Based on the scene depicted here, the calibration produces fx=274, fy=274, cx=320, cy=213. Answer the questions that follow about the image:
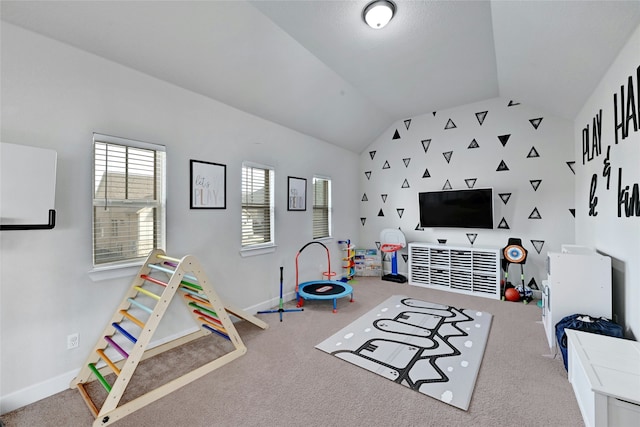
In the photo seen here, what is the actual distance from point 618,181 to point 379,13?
2.40m

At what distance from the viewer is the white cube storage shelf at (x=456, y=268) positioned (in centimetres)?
414

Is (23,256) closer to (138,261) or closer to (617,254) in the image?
(138,261)

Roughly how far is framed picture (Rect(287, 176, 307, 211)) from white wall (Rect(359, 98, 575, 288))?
5.97 feet

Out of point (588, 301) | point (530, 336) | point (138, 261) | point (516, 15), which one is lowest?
point (530, 336)

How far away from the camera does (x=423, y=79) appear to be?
3715mm

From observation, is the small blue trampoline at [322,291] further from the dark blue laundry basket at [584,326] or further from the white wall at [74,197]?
the dark blue laundry basket at [584,326]

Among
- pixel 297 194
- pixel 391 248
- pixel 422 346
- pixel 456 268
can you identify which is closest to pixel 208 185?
pixel 297 194

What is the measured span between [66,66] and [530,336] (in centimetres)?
480

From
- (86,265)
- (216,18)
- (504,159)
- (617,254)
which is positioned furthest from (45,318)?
(504,159)

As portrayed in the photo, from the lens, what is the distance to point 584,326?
2133mm

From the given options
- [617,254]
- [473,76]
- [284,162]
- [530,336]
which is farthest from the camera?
[284,162]

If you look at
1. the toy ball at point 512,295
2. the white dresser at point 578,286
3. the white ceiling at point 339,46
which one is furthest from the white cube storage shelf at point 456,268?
the white ceiling at point 339,46

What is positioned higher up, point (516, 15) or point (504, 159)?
point (516, 15)

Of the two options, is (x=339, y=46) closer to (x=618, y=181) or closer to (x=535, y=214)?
(x=618, y=181)
